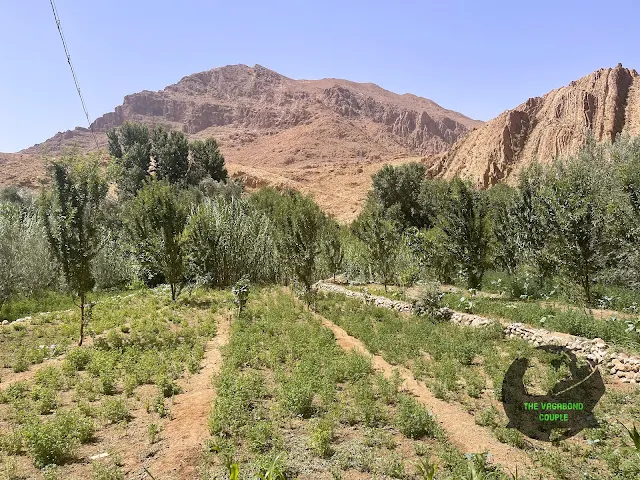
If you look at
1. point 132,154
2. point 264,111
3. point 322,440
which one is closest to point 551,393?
point 322,440

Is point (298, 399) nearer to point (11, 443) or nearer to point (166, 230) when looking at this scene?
point (11, 443)

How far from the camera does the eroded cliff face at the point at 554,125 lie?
5166cm

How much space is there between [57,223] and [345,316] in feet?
31.0

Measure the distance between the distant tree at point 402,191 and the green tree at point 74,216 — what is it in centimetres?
3448

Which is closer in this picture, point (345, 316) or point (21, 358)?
point (21, 358)

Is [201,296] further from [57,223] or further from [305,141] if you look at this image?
[305,141]

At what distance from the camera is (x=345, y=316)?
47.6 ft

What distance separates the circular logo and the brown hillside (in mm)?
53692

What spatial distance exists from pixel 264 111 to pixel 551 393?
115965 mm

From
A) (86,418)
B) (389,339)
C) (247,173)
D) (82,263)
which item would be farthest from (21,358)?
(247,173)

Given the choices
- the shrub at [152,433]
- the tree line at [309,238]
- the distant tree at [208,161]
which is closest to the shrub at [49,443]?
the shrub at [152,433]

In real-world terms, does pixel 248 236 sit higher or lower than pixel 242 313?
higher

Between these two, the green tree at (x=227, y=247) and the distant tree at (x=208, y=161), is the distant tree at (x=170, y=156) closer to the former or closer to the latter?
the distant tree at (x=208, y=161)

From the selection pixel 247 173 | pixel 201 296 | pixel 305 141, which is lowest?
pixel 201 296
